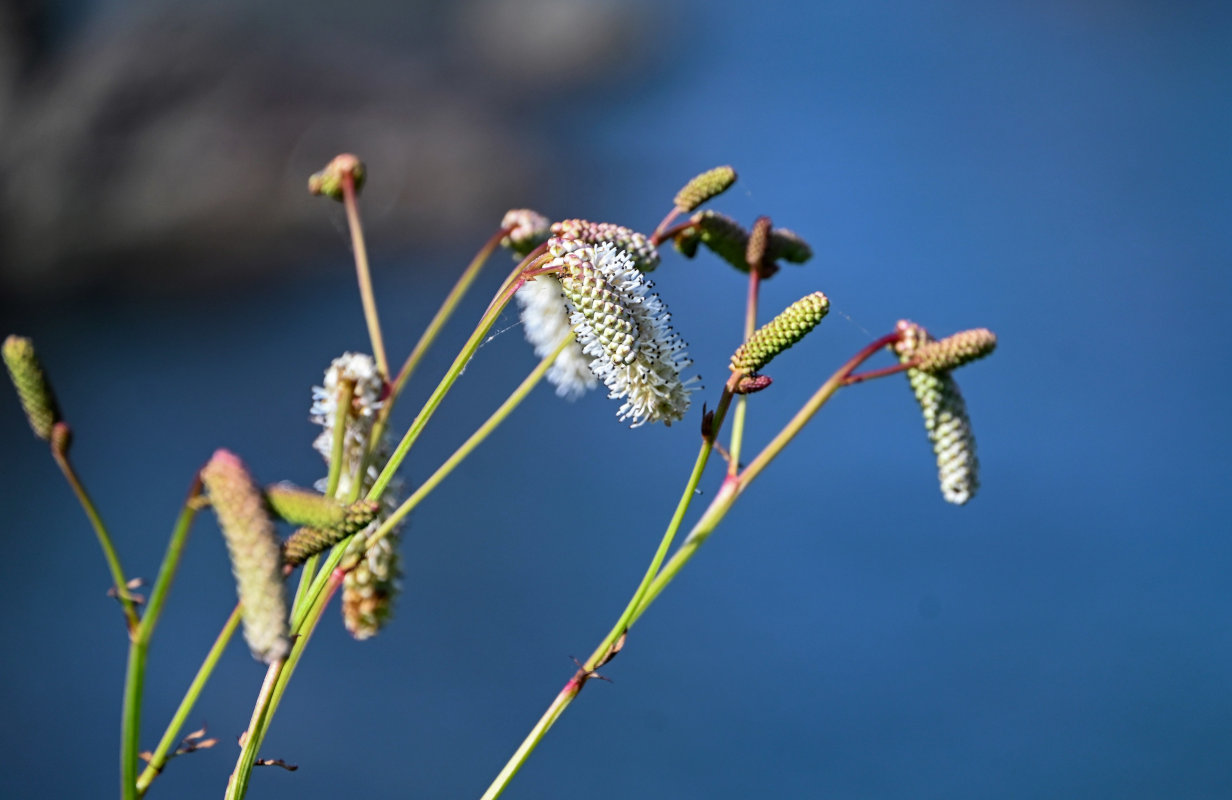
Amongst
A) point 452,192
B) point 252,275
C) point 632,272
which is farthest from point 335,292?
point 632,272

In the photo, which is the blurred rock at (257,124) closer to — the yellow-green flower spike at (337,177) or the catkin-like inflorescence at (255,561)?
the yellow-green flower spike at (337,177)

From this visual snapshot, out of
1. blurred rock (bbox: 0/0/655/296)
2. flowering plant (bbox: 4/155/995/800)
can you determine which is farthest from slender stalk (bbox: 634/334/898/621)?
blurred rock (bbox: 0/0/655/296)

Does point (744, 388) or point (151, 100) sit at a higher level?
point (151, 100)

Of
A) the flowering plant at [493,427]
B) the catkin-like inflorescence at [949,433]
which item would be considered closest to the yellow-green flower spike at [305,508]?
the flowering plant at [493,427]

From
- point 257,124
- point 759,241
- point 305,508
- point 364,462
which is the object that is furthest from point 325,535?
point 257,124

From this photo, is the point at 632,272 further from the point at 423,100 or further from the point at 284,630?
the point at 423,100
